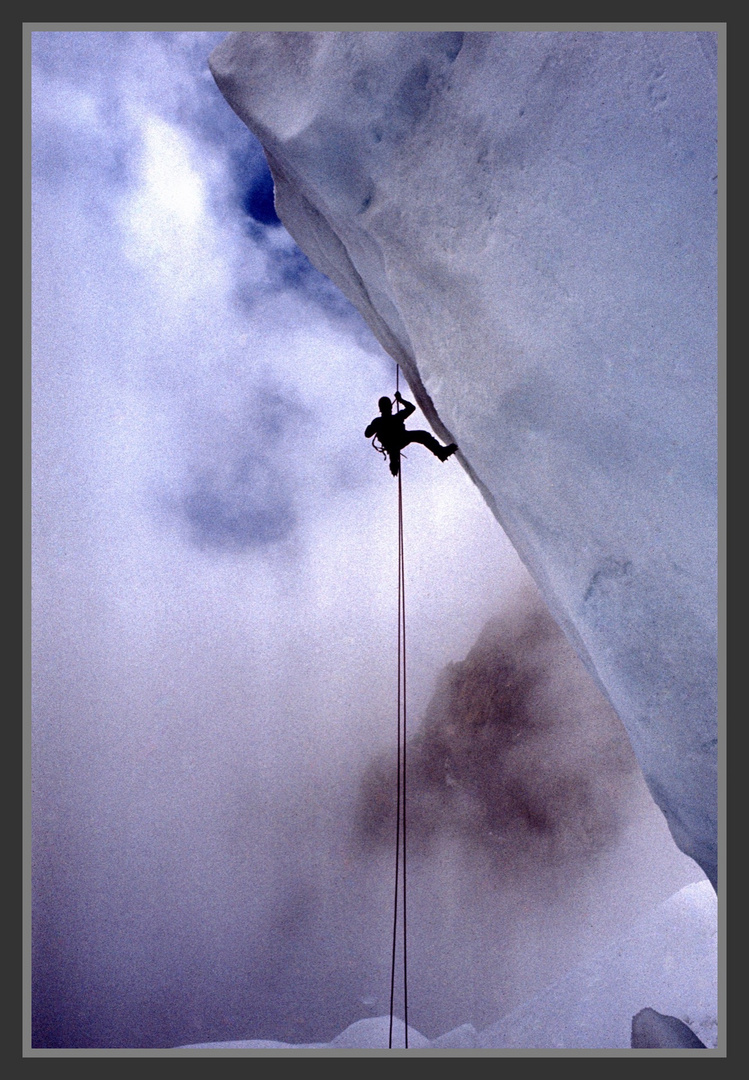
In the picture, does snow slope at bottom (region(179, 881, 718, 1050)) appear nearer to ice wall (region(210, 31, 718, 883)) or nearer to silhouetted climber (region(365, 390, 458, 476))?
ice wall (region(210, 31, 718, 883))

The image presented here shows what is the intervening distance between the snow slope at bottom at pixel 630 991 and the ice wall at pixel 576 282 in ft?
15.3

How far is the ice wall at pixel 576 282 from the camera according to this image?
1.87m

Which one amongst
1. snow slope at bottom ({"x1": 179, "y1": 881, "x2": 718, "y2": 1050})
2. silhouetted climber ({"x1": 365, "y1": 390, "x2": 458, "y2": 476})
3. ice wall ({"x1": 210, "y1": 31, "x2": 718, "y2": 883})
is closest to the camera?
ice wall ({"x1": 210, "y1": 31, "x2": 718, "y2": 883})

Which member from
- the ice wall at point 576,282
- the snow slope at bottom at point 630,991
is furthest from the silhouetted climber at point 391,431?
the snow slope at bottom at point 630,991

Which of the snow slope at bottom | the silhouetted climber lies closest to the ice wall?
the silhouetted climber

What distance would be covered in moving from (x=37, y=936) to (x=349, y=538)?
7545 mm

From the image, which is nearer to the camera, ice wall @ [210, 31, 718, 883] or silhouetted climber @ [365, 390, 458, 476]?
ice wall @ [210, 31, 718, 883]

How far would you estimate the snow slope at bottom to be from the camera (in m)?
6.00

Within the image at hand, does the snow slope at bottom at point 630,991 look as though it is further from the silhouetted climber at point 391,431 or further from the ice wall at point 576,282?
the silhouetted climber at point 391,431

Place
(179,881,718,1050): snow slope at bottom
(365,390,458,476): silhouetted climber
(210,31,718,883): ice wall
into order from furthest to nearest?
(179,881,718,1050): snow slope at bottom
(365,390,458,476): silhouetted climber
(210,31,718,883): ice wall

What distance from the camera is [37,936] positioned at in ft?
32.4

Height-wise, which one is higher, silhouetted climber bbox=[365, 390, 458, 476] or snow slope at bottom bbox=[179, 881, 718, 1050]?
silhouetted climber bbox=[365, 390, 458, 476]

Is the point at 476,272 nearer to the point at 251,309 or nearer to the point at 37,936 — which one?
the point at 251,309

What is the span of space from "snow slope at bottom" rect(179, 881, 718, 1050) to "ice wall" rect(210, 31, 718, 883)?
15.3 ft
